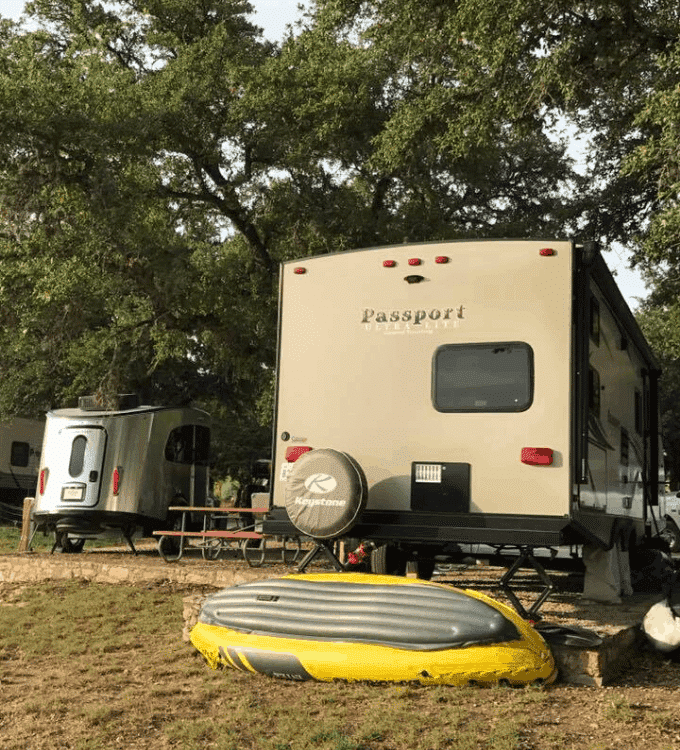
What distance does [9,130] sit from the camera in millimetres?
15781

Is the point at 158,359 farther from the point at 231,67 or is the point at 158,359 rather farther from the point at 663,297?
the point at 663,297

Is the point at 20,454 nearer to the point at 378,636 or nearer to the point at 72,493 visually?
the point at 72,493

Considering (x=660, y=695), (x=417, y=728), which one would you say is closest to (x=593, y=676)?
(x=660, y=695)

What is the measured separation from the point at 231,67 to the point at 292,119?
4.90 ft

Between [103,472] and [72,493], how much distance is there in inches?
22.6

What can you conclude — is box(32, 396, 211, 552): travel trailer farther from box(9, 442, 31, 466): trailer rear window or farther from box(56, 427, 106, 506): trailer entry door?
box(9, 442, 31, 466): trailer rear window

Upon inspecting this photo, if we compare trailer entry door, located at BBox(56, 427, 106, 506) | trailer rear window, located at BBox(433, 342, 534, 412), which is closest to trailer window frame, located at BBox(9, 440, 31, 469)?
trailer entry door, located at BBox(56, 427, 106, 506)

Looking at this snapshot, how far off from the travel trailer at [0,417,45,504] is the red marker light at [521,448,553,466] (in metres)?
20.8

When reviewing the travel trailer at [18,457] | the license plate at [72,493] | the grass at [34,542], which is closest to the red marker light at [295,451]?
the license plate at [72,493]

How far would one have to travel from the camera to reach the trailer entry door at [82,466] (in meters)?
15.6

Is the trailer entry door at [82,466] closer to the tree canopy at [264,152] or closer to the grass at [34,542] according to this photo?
the grass at [34,542]

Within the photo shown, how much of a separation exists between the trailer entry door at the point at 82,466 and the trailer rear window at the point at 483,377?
871cm

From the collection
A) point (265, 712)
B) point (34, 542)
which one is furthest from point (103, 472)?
point (265, 712)

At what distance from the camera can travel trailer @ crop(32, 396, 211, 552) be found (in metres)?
15.6
